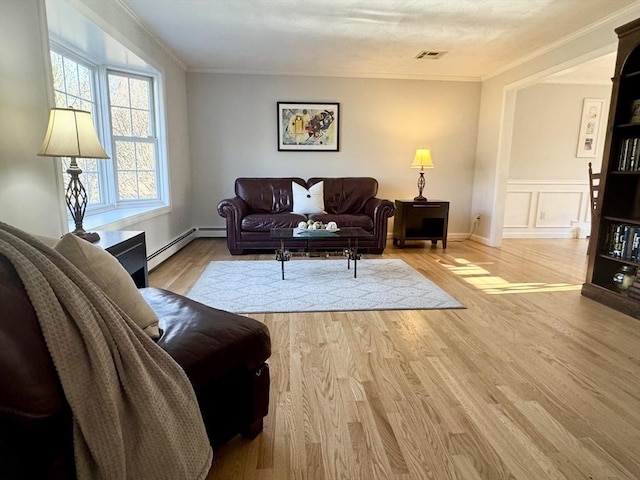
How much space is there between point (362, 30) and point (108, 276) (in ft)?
11.4

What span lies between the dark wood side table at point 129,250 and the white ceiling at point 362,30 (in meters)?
2.04

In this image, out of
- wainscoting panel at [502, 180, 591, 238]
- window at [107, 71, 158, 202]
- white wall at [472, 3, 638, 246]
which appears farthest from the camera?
wainscoting panel at [502, 180, 591, 238]

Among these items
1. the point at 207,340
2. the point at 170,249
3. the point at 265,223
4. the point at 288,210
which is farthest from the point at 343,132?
the point at 207,340

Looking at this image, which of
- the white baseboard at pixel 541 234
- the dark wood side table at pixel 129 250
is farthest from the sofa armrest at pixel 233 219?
the white baseboard at pixel 541 234

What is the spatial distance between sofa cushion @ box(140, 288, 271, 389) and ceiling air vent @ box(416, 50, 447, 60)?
4071 millimetres

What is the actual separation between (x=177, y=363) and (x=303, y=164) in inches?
180

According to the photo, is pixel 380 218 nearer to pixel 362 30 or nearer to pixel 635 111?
pixel 362 30

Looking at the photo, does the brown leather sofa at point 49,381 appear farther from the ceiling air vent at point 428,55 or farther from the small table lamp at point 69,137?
the ceiling air vent at point 428,55

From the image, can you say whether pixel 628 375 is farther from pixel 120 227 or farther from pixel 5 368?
pixel 120 227

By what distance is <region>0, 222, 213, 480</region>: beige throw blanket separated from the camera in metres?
0.85

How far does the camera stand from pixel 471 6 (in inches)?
121

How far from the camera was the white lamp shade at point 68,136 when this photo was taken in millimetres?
1865

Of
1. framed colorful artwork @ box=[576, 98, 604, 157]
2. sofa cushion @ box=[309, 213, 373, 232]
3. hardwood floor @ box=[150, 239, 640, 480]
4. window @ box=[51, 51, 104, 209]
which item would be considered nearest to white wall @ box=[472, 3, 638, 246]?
framed colorful artwork @ box=[576, 98, 604, 157]

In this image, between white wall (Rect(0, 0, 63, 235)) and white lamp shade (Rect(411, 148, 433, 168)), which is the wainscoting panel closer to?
white lamp shade (Rect(411, 148, 433, 168))
